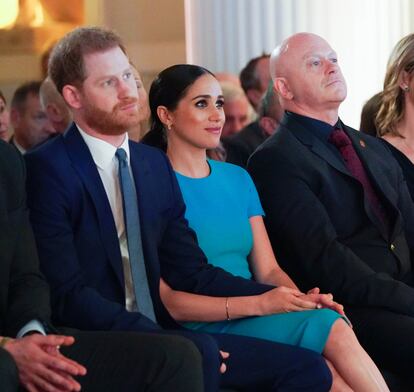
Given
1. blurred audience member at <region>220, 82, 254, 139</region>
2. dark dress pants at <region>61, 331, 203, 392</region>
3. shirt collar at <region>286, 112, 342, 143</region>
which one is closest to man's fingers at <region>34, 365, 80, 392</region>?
dark dress pants at <region>61, 331, 203, 392</region>

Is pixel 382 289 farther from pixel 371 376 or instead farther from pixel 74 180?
pixel 74 180

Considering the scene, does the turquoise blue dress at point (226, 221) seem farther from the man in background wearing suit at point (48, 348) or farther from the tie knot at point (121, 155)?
the man in background wearing suit at point (48, 348)

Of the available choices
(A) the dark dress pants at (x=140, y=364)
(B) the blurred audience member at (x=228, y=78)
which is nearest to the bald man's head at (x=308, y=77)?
(A) the dark dress pants at (x=140, y=364)

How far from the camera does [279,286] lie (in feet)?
11.4

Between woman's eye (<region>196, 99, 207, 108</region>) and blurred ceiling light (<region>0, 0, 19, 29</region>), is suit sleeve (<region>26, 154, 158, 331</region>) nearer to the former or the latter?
woman's eye (<region>196, 99, 207, 108</region>)

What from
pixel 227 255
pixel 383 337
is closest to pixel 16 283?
pixel 227 255

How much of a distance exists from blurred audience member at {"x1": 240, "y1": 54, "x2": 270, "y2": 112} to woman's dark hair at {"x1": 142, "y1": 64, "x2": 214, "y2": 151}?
2.74 metres

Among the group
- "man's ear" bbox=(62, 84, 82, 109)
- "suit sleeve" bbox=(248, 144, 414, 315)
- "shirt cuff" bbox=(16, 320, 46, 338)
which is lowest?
"suit sleeve" bbox=(248, 144, 414, 315)

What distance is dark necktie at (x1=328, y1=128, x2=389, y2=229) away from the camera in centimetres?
385

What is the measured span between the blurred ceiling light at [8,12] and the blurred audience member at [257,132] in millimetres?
2126

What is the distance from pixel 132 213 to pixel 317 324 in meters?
0.61

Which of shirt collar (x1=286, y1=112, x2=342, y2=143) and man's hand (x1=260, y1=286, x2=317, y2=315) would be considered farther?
shirt collar (x1=286, y1=112, x2=342, y2=143)

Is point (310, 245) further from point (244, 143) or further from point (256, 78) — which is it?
point (256, 78)

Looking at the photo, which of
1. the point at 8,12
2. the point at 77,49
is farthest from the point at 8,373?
the point at 8,12
